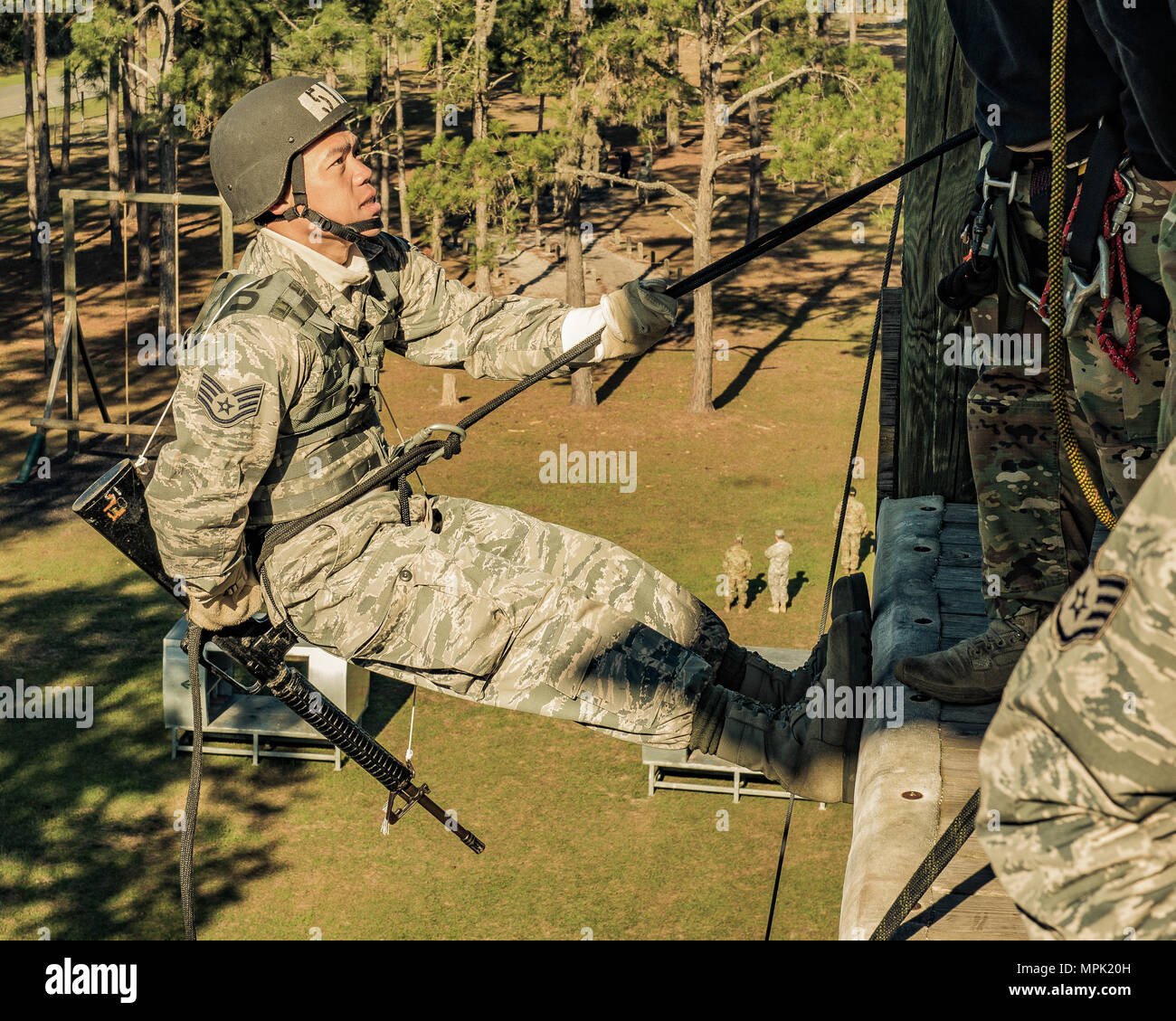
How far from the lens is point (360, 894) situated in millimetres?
12711

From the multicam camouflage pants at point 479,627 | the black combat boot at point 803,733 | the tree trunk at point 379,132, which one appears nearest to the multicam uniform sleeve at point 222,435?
the multicam camouflage pants at point 479,627

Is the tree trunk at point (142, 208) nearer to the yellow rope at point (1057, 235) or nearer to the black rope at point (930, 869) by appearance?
the yellow rope at point (1057, 235)

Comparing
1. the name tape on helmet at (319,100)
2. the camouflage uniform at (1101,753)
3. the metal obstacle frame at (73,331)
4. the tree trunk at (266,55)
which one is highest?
the tree trunk at (266,55)

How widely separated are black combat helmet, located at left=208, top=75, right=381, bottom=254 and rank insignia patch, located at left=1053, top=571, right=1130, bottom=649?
3.30 m

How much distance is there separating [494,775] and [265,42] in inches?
539

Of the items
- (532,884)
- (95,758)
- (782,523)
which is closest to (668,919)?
(532,884)

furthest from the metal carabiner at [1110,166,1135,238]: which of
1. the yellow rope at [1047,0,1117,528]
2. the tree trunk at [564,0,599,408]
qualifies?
the tree trunk at [564,0,599,408]

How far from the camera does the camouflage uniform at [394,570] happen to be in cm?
421

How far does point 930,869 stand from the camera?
294 centimetres

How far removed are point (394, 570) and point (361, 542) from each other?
0.15 meters

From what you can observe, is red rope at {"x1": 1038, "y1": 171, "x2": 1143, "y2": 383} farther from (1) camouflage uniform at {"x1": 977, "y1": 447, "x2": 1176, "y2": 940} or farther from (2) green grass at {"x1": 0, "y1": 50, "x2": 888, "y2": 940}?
(2) green grass at {"x1": 0, "y1": 50, "x2": 888, "y2": 940}

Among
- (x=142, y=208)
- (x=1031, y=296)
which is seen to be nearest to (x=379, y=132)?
(x=142, y=208)

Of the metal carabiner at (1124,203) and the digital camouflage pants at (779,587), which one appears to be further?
the digital camouflage pants at (779,587)

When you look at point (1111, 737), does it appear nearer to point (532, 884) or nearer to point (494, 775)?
point (532, 884)
